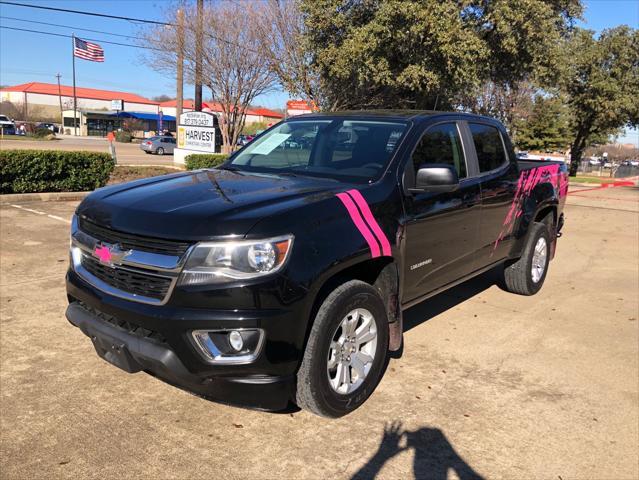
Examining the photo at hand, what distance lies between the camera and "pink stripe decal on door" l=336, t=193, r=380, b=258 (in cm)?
316

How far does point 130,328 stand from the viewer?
2908 millimetres

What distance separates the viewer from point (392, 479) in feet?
9.07

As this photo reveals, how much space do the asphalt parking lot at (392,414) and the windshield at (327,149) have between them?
1.53 meters

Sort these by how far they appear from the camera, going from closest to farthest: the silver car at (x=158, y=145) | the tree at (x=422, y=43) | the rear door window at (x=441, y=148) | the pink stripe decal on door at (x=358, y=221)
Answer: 1. the pink stripe decal on door at (x=358, y=221)
2. the rear door window at (x=441, y=148)
3. the tree at (x=422, y=43)
4. the silver car at (x=158, y=145)

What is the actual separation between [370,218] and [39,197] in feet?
32.3

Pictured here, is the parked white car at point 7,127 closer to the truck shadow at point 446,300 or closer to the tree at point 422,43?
the tree at point 422,43

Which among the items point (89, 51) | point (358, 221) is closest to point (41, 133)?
point (89, 51)

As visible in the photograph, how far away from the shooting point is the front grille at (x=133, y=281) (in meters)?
2.75

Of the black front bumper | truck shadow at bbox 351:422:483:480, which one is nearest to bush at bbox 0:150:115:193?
the black front bumper

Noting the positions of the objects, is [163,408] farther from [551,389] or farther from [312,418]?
[551,389]

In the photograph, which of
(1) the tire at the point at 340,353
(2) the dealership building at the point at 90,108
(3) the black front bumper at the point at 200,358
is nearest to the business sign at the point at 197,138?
(1) the tire at the point at 340,353

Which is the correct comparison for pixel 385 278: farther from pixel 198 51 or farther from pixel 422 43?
pixel 198 51

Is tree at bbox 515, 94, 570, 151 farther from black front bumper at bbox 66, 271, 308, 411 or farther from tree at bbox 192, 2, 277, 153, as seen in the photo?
black front bumper at bbox 66, 271, 308, 411

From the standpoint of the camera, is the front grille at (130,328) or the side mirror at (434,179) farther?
the side mirror at (434,179)
